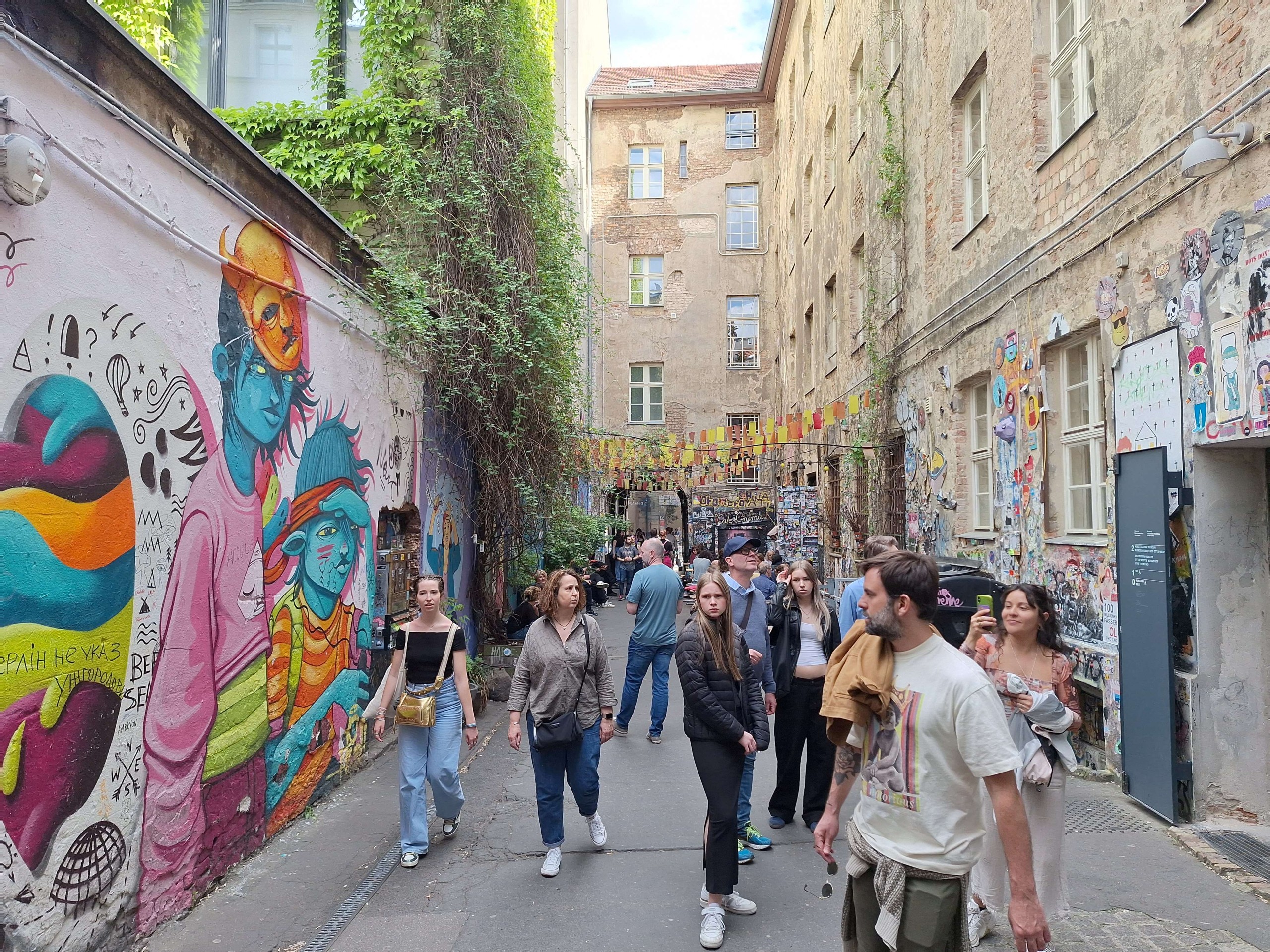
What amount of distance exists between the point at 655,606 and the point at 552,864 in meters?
3.74

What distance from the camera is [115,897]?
12.8ft

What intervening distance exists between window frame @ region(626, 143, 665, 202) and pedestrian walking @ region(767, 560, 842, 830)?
25957 mm

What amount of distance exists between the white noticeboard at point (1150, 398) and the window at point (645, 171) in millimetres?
25114

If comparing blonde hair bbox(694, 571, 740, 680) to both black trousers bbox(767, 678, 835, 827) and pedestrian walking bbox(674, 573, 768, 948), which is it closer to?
Result: pedestrian walking bbox(674, 573, 768, 948)

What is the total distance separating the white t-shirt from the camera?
2.57 metres

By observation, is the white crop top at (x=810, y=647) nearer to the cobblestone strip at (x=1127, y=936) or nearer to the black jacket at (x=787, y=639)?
the black jacket at (x=787, y=639)

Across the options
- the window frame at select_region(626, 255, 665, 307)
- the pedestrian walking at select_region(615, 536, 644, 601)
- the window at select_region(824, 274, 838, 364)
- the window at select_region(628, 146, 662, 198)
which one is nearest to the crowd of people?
the window at select_region(824, 274, 838, 364)

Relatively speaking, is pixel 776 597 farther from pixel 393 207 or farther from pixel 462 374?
pixel 393 207

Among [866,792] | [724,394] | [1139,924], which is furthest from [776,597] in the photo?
[724,394]

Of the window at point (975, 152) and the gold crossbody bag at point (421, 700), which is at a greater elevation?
the window at point (975, 152)

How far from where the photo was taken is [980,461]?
9.63 m

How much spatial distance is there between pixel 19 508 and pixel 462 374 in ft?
19.8

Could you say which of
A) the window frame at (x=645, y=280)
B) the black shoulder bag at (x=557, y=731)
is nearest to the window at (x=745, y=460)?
the window frame at (x=645, y=280)

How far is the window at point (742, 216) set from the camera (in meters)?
29.3
